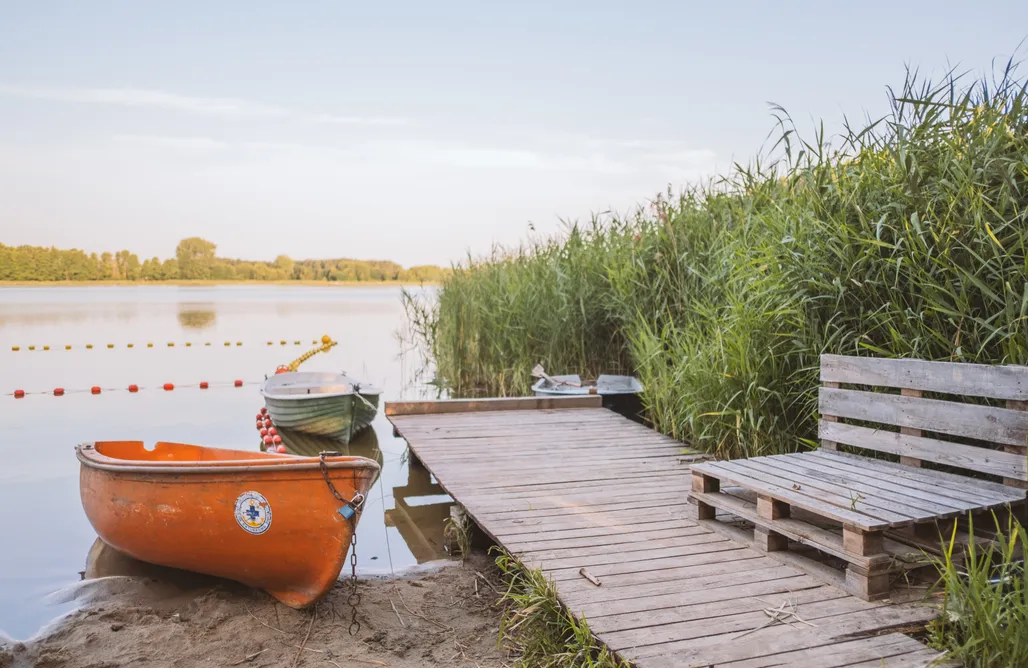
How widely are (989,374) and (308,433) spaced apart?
7515mm

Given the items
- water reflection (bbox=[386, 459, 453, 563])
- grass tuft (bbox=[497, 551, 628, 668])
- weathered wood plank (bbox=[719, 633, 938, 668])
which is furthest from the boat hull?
weathered wood plank (bbox=[719, 633, 938, 668])

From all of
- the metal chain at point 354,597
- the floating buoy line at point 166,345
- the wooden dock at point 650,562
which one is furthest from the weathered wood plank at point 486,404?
the floating buoy line at point 166,345

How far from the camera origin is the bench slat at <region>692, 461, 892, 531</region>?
2.94 m

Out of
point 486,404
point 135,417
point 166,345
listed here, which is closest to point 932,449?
point 486,404

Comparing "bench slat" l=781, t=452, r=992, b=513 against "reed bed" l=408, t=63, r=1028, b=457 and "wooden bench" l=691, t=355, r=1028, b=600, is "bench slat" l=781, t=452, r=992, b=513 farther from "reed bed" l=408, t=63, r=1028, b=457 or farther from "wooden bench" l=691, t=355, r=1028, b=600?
"reed bed" l=408, t=63, r=1028, b=457

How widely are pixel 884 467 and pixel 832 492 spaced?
63 cm

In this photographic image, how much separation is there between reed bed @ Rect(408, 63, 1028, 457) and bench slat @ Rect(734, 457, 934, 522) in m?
0.90

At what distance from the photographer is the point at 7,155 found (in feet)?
82.0

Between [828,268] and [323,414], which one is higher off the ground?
[828,268]

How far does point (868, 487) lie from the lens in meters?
3.43

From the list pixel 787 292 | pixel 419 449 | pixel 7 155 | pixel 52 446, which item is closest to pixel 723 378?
pixel 787 292

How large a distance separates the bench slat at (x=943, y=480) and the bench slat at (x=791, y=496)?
497 mm

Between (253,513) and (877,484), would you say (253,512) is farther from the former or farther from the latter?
(877,484)

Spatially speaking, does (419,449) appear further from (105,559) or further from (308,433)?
(308,433)
